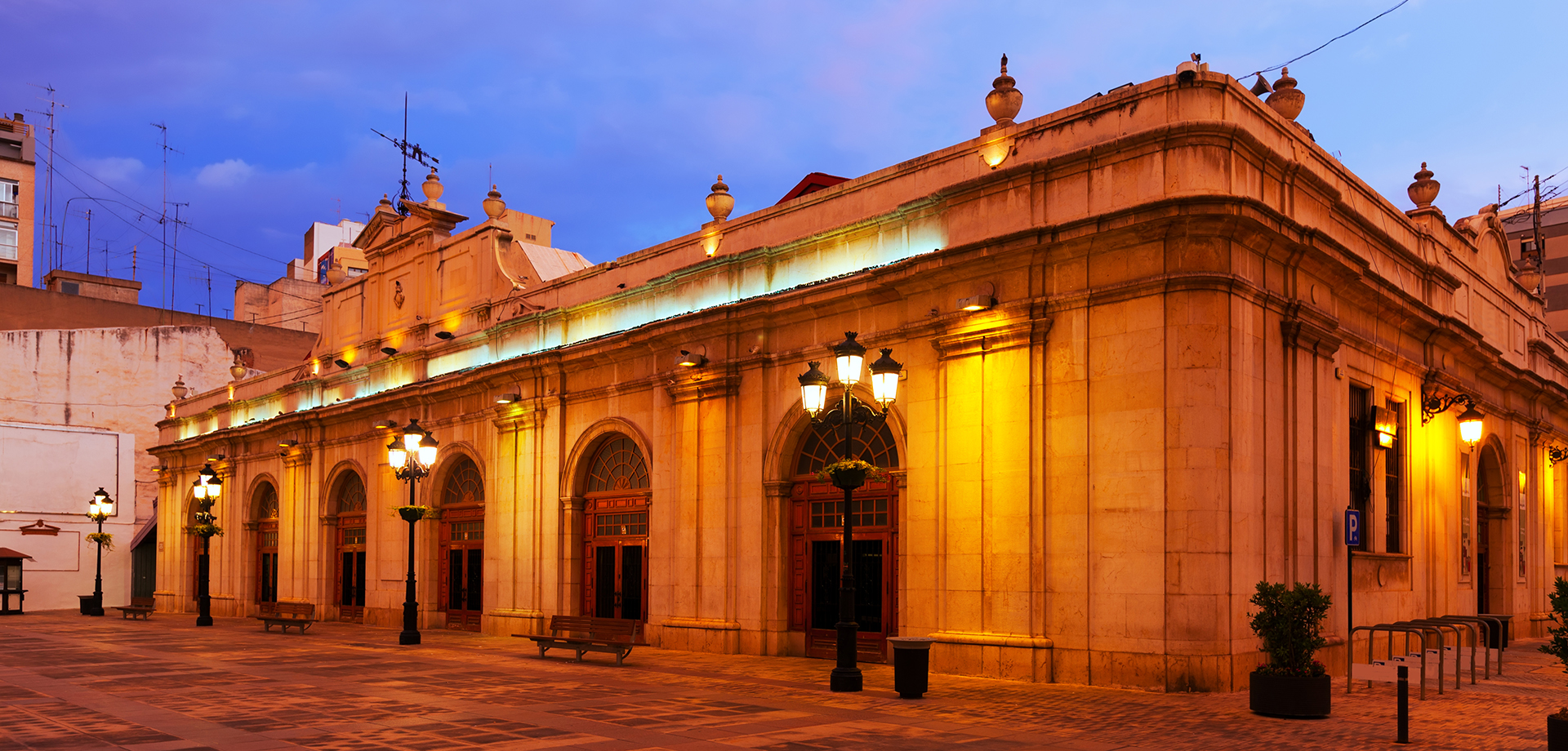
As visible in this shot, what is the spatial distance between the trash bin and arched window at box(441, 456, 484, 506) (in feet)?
60.6

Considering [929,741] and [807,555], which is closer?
[929,741]

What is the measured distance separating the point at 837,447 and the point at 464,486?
14.6m

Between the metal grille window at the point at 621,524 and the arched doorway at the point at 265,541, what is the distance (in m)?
20.2

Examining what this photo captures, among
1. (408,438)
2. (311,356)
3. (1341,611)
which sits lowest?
(1341,611)

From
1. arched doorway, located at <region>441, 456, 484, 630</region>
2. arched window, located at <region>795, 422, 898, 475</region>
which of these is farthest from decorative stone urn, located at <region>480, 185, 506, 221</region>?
arched window, located at <region>795, 422, 898, 475</region>

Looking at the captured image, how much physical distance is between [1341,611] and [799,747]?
11786 millimetres

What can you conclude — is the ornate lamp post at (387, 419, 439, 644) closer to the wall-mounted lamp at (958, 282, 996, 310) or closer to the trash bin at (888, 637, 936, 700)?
the wall-mounted lamp at (958, 282, 996, 310)

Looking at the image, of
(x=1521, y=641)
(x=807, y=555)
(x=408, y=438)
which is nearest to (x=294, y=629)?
(x=408, y=438)

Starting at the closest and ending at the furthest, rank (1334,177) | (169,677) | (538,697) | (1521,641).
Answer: (538,697) < (169,677) < (1334,177) < (1521,641)

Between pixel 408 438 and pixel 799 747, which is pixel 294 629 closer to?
pixel 408 438

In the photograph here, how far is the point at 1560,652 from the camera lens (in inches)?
444

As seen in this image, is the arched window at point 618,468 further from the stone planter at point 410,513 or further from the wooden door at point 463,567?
the wooden door at point 463,567

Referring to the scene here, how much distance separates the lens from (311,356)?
42688mm

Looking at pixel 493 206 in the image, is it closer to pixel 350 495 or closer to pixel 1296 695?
pixel 350 495
